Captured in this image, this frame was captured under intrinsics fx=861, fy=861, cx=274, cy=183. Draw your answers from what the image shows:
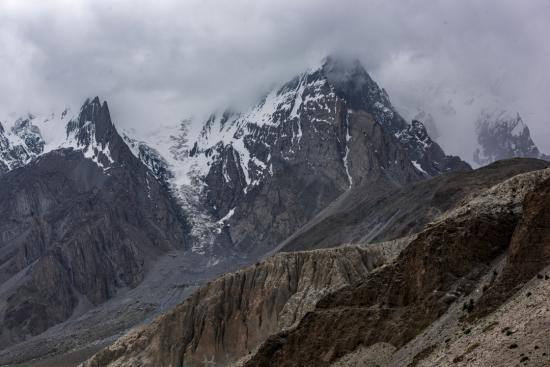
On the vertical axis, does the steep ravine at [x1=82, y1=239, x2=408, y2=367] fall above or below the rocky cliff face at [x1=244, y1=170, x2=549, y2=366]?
above

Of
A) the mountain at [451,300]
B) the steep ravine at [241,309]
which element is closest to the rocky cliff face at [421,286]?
the mountain at [451,300]

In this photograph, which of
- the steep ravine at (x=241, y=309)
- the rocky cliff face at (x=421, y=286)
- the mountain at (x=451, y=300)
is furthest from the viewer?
the steep ravine at (x=241, y=309)

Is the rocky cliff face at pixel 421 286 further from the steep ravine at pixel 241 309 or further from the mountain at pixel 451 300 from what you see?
the steep ravine at pixel 241 309

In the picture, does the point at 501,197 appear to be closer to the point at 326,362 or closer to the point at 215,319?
the point at 326,362

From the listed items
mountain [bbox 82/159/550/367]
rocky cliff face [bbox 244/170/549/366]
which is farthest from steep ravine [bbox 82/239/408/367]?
rocky cliff face [bbox 244/170/549/366]

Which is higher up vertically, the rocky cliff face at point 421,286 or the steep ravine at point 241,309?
the steep ravine at point 241,309

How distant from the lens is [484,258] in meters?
63.2

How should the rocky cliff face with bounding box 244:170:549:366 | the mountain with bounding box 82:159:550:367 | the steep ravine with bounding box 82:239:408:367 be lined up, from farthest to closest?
the steep ravine with bounding box 82:239:408:367 → the rocky cliff face with bounding box 244:170:549:366 → the mountain with bounding box 82:159:550:367

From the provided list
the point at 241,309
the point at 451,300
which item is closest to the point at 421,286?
the point at 451,300

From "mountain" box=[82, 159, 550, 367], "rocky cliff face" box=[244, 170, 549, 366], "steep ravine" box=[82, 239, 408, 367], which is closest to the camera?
"mountain" box=[82, 159, 550, 367]

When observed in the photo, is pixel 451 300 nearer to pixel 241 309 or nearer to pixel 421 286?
pixel 421 286

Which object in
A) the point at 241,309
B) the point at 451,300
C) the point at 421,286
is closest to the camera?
the point at 451,300

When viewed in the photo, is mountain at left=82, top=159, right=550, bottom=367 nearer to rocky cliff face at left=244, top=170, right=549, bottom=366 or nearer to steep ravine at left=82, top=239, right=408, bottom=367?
rocky cliff face at left=244, top=170, right=549, bottom=366

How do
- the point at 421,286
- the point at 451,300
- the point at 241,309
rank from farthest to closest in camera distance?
the point at 241,309
the point at 421,286
the point at 451,300
